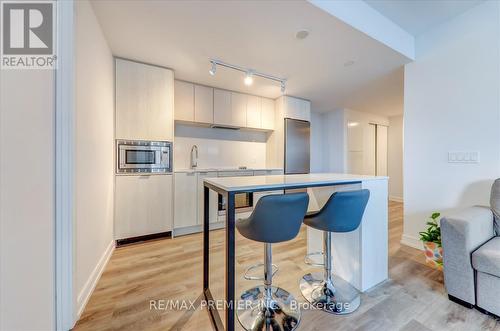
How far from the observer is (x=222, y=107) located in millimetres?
3398

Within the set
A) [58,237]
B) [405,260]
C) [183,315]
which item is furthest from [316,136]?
[58,237]

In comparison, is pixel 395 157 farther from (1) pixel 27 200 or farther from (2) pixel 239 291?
(1) pixel 27 200

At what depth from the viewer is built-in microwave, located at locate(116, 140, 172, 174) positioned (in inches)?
95.3

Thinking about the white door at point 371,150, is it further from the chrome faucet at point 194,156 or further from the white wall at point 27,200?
the white wall at point 27,200

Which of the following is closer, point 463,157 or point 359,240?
point 359,240

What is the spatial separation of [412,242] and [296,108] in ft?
9.38

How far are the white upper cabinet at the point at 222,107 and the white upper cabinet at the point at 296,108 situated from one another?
1.15 meters

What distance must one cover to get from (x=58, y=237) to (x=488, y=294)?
9.07 ft

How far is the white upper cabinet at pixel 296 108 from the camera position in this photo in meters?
3.82

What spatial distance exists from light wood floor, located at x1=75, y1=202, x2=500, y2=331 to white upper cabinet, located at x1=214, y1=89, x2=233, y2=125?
6.91 feet

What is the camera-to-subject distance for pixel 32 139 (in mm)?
976

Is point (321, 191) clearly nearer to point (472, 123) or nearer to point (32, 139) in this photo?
point (472, 123)

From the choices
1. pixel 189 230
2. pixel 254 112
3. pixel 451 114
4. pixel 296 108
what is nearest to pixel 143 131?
pixel 189 230

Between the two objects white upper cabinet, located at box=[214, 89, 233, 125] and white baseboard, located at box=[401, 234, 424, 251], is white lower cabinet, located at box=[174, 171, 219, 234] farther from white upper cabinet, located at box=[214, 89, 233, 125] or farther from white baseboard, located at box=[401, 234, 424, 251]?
white baseboard, located at box=[401, 234, 424, 251]
